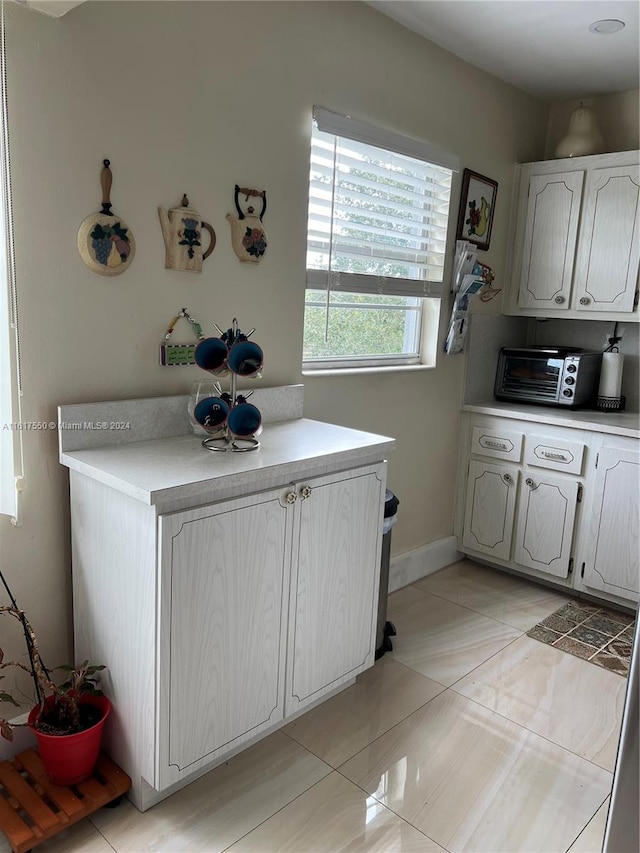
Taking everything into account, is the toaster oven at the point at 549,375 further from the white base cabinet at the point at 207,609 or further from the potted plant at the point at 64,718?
the potted plant at the point at 64,718

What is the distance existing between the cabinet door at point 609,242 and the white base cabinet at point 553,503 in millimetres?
704

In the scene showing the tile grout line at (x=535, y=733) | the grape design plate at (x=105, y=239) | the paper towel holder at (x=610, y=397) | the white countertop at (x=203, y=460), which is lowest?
the tile grout line at (x=535, y=733)

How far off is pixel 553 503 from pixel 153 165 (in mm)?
2348

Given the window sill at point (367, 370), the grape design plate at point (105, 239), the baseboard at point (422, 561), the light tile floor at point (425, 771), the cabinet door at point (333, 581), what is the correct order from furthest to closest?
the baseboard at point (422, 561) < the window sill at point (367, 370) < the cabinet door at point (333, 581) < the grape design plate at point (105, 239) < the light tile floor at point (425, 771)

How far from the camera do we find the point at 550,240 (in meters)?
3.31

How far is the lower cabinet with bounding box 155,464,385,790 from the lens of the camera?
164 cm

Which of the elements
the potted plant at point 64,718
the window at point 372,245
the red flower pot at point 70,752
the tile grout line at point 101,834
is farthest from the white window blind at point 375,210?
the tile grout line at point 101,834

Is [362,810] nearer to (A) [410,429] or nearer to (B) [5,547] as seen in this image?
(B) [5,547]

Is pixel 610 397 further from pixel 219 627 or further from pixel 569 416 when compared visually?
pixel 219 627

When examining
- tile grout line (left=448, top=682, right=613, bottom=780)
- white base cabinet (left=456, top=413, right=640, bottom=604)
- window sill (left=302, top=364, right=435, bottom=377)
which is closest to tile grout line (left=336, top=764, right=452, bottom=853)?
tile grout line (left=448, top=682, right=613, bottom=780)

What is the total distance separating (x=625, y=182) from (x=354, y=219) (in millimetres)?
1390

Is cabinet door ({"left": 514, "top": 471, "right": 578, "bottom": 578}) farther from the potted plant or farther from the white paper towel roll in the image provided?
the potted plant

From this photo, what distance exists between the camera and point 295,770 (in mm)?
1937

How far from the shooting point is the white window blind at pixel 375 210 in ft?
8.16
